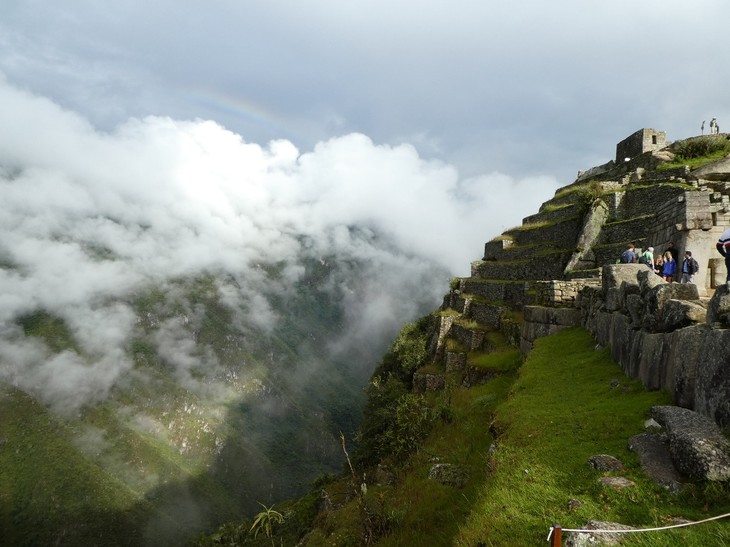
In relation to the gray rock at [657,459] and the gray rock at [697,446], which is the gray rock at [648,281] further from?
the gray rock at [657,459]

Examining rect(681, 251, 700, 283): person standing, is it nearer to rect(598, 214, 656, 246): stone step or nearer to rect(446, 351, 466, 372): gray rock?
rect(598, 214, 656, 246): stone step

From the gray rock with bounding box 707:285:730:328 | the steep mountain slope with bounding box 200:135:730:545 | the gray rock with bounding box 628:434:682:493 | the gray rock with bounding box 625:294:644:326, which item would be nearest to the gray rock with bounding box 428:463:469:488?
the steep mountain slope with bounding box 200:135:730:545

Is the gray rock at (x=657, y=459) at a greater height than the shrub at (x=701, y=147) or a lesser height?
lesser

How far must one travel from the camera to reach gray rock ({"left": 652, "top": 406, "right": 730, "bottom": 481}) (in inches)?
201

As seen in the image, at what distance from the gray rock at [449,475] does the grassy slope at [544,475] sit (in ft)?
0.75

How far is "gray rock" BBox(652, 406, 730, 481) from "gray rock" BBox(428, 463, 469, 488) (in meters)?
5.74

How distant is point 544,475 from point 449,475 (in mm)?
5197

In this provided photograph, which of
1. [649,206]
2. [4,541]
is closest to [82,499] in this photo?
[4,541]

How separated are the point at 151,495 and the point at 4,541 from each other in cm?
5101

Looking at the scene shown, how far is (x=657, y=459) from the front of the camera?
5.92 m

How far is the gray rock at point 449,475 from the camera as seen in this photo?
35.1ft

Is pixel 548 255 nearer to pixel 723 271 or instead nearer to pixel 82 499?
pixel 723 271

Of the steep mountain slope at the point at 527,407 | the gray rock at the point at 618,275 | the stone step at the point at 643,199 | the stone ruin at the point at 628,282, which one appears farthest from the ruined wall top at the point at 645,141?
the gray rock at the point at 618,275

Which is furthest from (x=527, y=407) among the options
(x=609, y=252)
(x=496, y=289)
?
(x=496, y=289)
